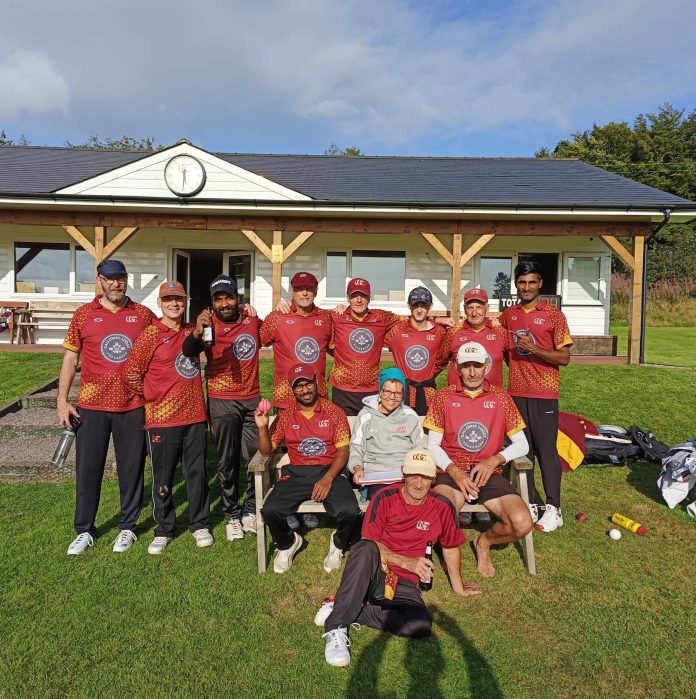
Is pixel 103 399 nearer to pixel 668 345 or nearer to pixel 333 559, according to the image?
pixel 333 559

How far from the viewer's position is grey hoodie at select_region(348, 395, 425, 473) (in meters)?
3.39

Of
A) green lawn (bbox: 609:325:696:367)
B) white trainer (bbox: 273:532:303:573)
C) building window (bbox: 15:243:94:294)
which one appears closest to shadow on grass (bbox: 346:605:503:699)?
white trainer (bbox: 273:532:303:573)

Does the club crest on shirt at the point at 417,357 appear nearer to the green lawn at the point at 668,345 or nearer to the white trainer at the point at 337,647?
the white trainer at the point at 337,647

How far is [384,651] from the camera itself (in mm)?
2420

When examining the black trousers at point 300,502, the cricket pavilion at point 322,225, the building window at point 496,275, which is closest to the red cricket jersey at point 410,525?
the black trousers at point 300,502

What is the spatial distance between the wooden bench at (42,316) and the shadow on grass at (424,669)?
35.6 feet

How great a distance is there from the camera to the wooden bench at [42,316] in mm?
10883

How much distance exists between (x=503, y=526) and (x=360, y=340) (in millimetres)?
1789

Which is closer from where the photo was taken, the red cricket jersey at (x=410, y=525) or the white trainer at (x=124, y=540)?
the red cricket jersey at (x=410, y=525)

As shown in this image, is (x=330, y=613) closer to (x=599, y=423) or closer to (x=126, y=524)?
(x=126, y=524)

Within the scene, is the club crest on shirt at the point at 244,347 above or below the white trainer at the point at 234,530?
above

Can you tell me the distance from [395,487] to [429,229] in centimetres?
798

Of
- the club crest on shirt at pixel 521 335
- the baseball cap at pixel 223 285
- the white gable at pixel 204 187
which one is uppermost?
the white gable at pixel 204 187

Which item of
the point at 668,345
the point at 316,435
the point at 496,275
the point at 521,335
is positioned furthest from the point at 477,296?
the point at 668,345
